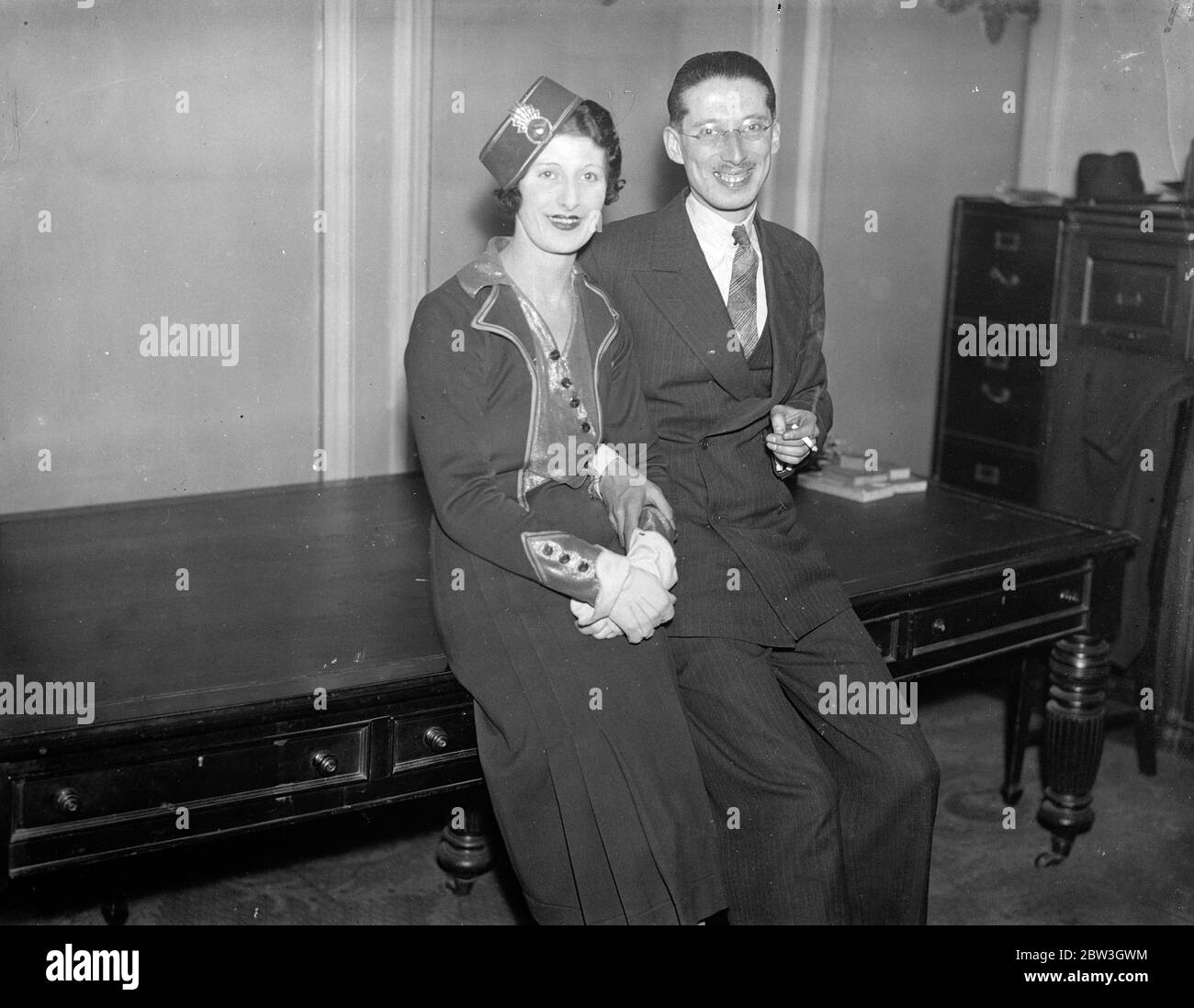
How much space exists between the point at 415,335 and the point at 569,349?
29 centimetres

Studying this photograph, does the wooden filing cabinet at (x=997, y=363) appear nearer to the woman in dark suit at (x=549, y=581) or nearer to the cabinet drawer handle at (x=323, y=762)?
the woman in dark suit at (x=549, y=581)

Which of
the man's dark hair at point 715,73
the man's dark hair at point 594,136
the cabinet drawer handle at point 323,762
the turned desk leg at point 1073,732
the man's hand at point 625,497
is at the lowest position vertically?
the turned desk leg at point 1073,732

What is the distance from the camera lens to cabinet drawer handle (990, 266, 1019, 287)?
5094 mm

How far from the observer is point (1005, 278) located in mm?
5133

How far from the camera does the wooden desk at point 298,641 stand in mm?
2441

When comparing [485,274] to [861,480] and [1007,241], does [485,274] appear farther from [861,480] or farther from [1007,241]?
[1007,241]

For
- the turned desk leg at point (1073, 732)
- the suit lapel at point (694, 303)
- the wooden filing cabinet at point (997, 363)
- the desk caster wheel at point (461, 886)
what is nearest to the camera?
the suit lapel at point (694, 303)

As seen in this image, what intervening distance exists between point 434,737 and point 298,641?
0.31 m

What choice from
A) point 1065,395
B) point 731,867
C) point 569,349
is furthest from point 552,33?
point 731,867

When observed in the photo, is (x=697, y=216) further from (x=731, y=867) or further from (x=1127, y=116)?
(x=1127, y=116)

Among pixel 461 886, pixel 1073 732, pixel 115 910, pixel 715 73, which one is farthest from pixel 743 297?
pixel 115 910

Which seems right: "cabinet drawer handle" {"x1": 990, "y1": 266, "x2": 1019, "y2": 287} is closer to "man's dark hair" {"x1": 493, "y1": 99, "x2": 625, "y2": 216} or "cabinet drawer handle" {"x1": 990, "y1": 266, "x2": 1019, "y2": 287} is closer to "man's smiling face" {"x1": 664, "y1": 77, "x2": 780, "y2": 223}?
"man's smiling face" {"x1": 664, "y1": 77, "x2": 780, "y2": 223}

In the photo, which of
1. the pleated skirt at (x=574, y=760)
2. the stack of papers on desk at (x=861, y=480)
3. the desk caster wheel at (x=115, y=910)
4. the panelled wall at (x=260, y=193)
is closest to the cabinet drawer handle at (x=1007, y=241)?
the panelled wall at (x=260, y=193)

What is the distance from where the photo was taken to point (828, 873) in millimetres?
2725
